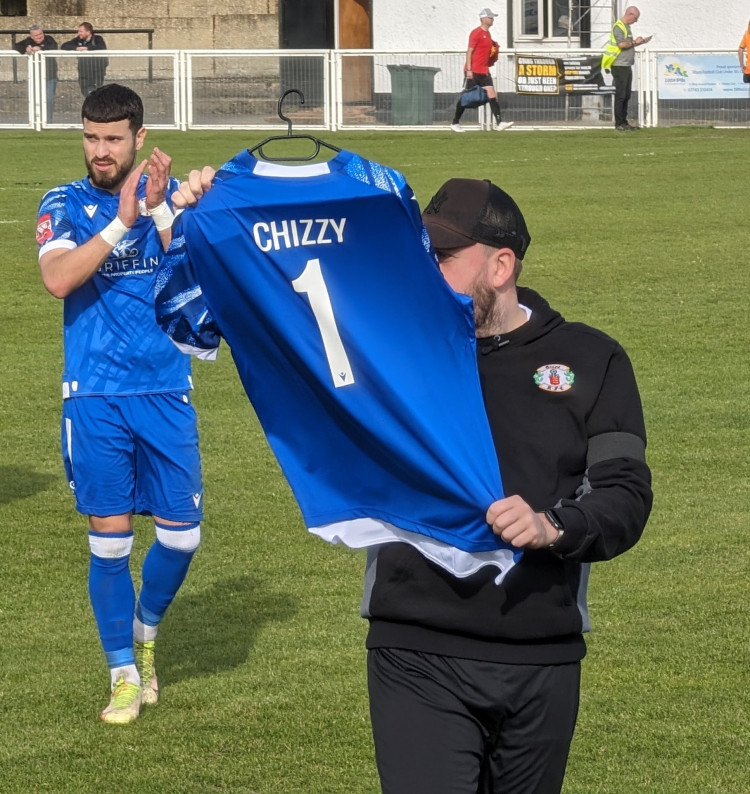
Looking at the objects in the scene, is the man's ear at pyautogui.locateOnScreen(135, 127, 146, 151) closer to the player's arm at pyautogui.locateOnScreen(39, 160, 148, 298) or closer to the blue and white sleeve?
the player's arm at pyautogui.locateOnScreen(39, 160, 148, 298)

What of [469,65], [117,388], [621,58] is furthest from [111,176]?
[469,65]

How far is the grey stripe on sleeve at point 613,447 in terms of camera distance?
11.7 ft

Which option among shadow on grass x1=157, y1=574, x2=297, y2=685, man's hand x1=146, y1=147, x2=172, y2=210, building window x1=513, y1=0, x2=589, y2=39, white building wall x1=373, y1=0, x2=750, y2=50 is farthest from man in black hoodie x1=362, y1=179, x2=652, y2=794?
building window x1=513, y1=0, x2=589, y2=39

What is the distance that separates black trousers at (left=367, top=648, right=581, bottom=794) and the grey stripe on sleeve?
508 millimetres

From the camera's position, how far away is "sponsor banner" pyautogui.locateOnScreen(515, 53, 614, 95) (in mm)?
31906

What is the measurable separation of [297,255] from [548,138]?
1079 inches

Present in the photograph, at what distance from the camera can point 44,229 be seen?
598 cm

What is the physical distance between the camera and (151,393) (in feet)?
20.2

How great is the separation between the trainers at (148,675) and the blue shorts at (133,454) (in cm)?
58

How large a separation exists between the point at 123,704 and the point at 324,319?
3.14 meters

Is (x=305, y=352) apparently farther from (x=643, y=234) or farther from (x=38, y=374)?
(x=643, y=234)

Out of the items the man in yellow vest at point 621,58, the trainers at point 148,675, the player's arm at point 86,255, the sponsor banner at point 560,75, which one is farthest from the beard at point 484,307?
the sponsor banner at point 560,75

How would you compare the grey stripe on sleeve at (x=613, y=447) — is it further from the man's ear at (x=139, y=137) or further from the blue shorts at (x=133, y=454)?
the man's ear at (x=139, y=137)

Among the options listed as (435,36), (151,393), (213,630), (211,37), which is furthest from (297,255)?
(211,37)
